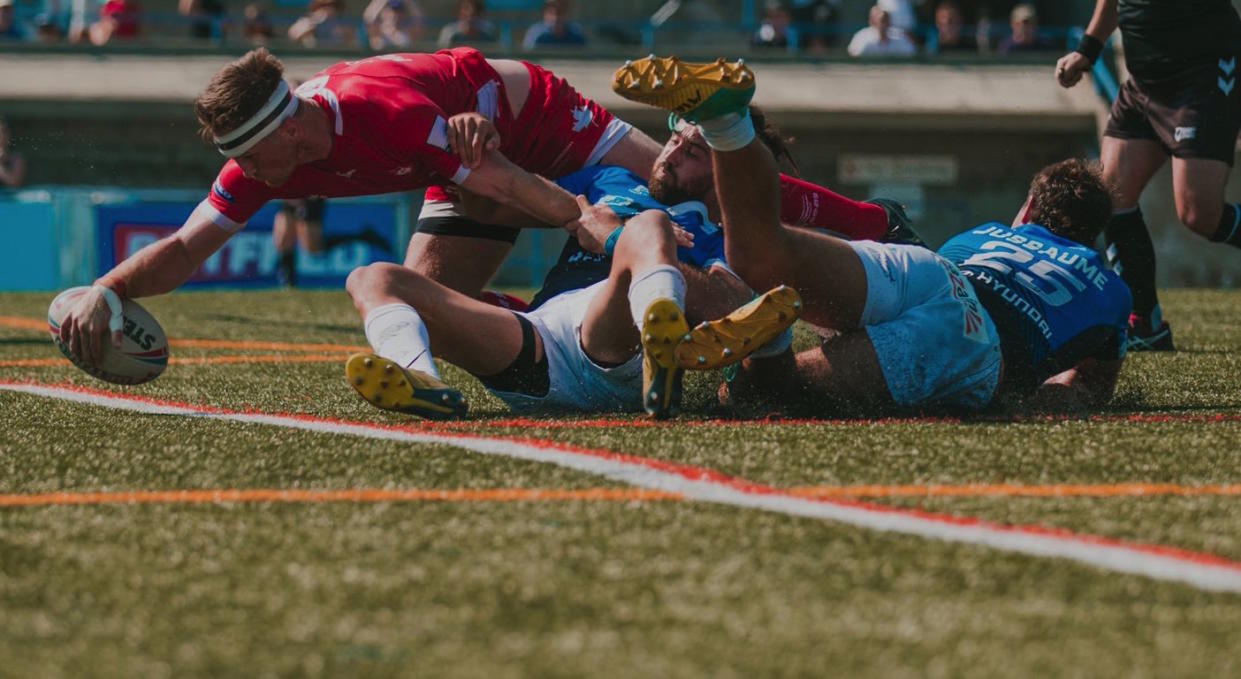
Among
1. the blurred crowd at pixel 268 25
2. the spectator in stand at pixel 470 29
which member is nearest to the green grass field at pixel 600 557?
the spectator in stand at pixel 470 29

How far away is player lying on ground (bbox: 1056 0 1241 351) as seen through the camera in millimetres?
6473

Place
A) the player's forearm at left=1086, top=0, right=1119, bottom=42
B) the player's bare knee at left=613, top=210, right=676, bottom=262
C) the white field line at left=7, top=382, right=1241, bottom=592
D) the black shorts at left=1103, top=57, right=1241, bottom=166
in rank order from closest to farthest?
the white field line at left=7, top=382, right=1241, bottom=592 → the player's bare knee at left=613, top=210, right=676, bottom=262 → the black shorts at left=1103, top=57, right=1241, bottom=166 → the player's forearm at left=1086, top=0, right=1119, bottom=42

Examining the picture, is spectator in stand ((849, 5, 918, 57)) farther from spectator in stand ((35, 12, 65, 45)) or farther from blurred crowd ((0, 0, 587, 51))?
spectator in stand ((35, 12, 65, 45))

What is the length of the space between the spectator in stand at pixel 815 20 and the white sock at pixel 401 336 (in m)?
15.1

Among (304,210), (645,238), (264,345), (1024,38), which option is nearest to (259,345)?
(264,345)

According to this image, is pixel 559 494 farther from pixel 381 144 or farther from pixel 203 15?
pixel 203 15

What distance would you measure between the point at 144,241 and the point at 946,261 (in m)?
11.6

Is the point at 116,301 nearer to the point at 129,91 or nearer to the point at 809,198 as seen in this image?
the point at 809,198

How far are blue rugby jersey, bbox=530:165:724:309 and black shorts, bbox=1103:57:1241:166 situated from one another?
265 cm

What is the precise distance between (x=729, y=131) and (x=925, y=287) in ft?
2.61

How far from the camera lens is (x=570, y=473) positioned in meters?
3.31

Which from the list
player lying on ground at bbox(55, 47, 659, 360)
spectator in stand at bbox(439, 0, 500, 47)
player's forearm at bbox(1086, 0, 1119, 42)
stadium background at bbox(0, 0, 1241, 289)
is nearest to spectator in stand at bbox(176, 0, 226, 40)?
stadium background at bbox(0, 0, 1241, 289)

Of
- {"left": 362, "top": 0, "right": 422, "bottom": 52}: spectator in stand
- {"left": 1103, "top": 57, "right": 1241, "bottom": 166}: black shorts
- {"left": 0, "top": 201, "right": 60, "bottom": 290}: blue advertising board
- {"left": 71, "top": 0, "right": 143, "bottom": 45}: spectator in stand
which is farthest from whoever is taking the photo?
{"left": 71, "top": 0, "right": 143, "bottom": 45}: spectator in stand

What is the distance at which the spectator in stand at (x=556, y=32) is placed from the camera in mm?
18078
